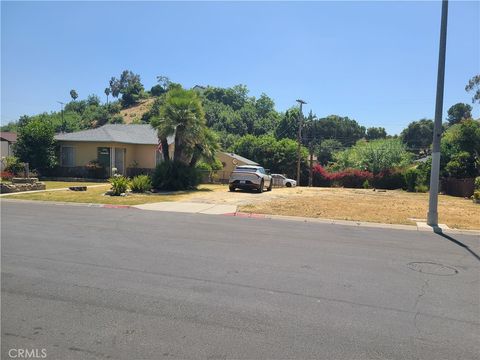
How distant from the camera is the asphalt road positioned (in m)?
4.29

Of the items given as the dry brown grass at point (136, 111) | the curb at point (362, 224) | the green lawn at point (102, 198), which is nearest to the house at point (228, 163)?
the green lawn at point (102, 198)

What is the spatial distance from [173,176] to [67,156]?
13.4 meters

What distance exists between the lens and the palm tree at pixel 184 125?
25.0 metres

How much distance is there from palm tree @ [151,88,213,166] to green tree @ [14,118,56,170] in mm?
11265

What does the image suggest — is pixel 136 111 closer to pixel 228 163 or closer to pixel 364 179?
pixel 228 163

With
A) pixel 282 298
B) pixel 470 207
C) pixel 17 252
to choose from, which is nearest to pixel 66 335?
pixel 282 298

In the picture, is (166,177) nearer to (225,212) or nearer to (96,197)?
(96,197)

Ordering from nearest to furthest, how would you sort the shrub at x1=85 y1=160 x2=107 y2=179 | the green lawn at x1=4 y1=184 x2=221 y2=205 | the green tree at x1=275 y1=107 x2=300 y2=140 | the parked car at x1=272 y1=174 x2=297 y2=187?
the green lawn at x1=4 y1=184 x2=221 y2=205
the shrub at x1=85 y1=160 x2=107 y2=179
the parked car at x1=272 y1=174 x2=297 y2=187
the green tree at x1=275 y1=107 x2=300 y2=140

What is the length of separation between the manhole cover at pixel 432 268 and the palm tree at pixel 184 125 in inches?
735

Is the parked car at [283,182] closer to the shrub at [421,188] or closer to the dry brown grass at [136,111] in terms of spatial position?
the shrub at [421,188]

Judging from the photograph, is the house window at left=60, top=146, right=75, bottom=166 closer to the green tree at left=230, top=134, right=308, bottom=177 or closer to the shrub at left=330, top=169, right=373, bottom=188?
the shrub at left=330, top=169, right=373, bottom=188

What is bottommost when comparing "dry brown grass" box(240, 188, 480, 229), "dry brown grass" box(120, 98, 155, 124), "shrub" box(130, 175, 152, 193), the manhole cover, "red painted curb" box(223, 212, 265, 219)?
"red painted curb" box(223, 212, 265, 219)

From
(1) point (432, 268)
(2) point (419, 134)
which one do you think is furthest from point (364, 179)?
(2) point (419, 134)

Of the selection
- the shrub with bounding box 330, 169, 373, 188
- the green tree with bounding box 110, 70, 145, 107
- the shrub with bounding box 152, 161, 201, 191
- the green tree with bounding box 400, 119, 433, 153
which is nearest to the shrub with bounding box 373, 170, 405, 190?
the shrub with bounding box 330, 169, 373, 188
